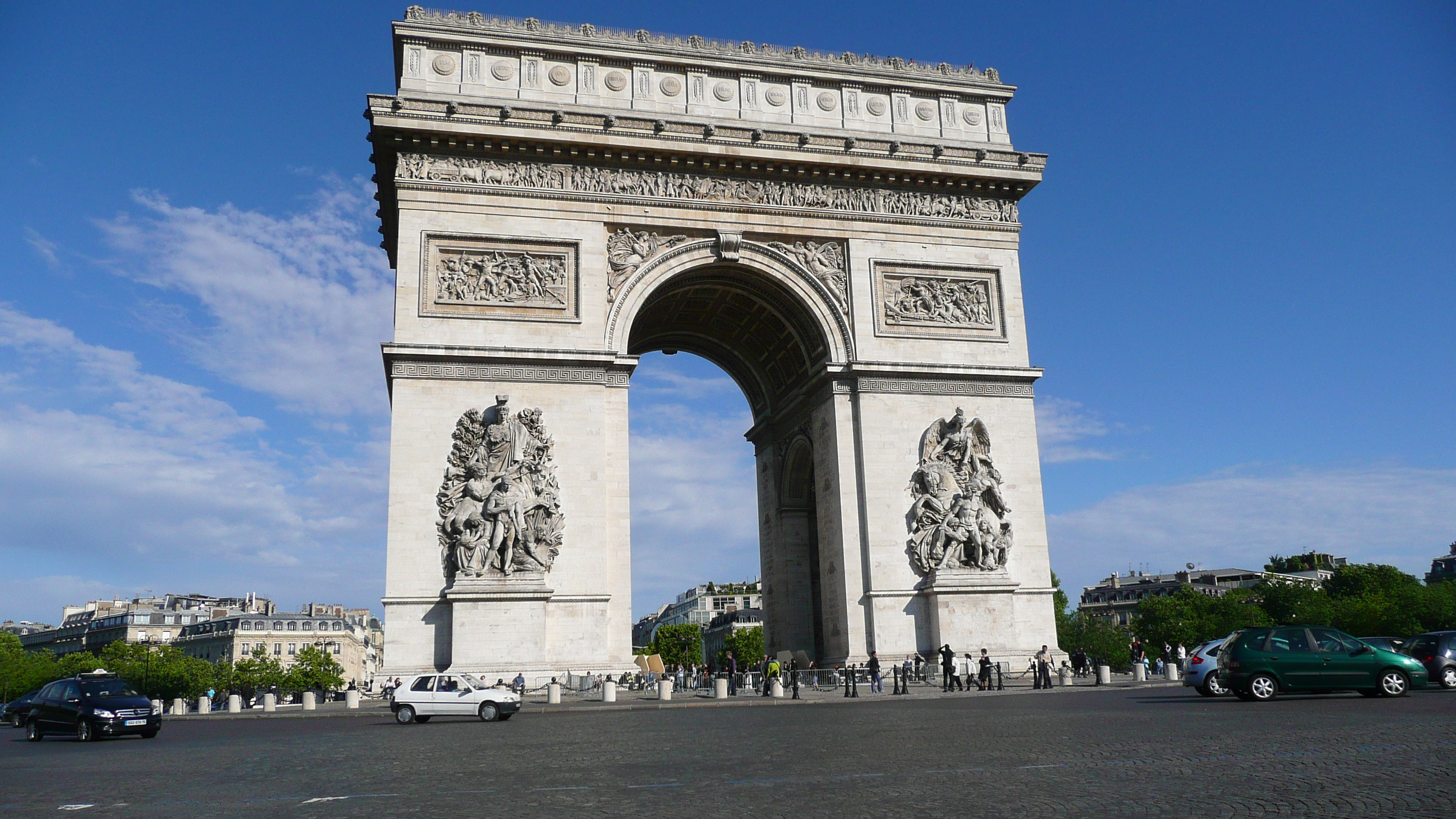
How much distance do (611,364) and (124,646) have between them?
261ft

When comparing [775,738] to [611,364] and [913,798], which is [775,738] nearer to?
[913,798]

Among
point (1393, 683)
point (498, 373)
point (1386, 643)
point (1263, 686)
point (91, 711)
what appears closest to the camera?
point (1393, 683)

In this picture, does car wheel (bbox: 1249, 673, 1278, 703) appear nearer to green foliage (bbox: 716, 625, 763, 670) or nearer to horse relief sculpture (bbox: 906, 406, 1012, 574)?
horse relief sculpture (bbox: 906, 406, 1012, 574)

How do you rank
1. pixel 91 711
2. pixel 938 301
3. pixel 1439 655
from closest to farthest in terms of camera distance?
pixel 91 711
pixel 1439 655
pixel 938 301

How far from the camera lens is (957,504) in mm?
26156

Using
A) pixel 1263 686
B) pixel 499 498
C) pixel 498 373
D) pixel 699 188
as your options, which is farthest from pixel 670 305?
pixel 1263 686

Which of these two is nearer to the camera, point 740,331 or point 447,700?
point 447,700

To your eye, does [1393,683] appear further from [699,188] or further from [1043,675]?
[699,188]

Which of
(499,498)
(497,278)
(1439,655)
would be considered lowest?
(1439,655)

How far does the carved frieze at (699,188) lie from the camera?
83.9 feet

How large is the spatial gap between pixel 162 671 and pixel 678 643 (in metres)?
42.4

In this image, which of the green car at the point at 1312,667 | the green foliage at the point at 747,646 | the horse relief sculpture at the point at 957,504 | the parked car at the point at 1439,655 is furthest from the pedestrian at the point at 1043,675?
the green foliage at the point at 747,646

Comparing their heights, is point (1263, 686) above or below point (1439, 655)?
below

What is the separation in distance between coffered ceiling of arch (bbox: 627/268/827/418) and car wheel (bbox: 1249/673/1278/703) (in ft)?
46.8
